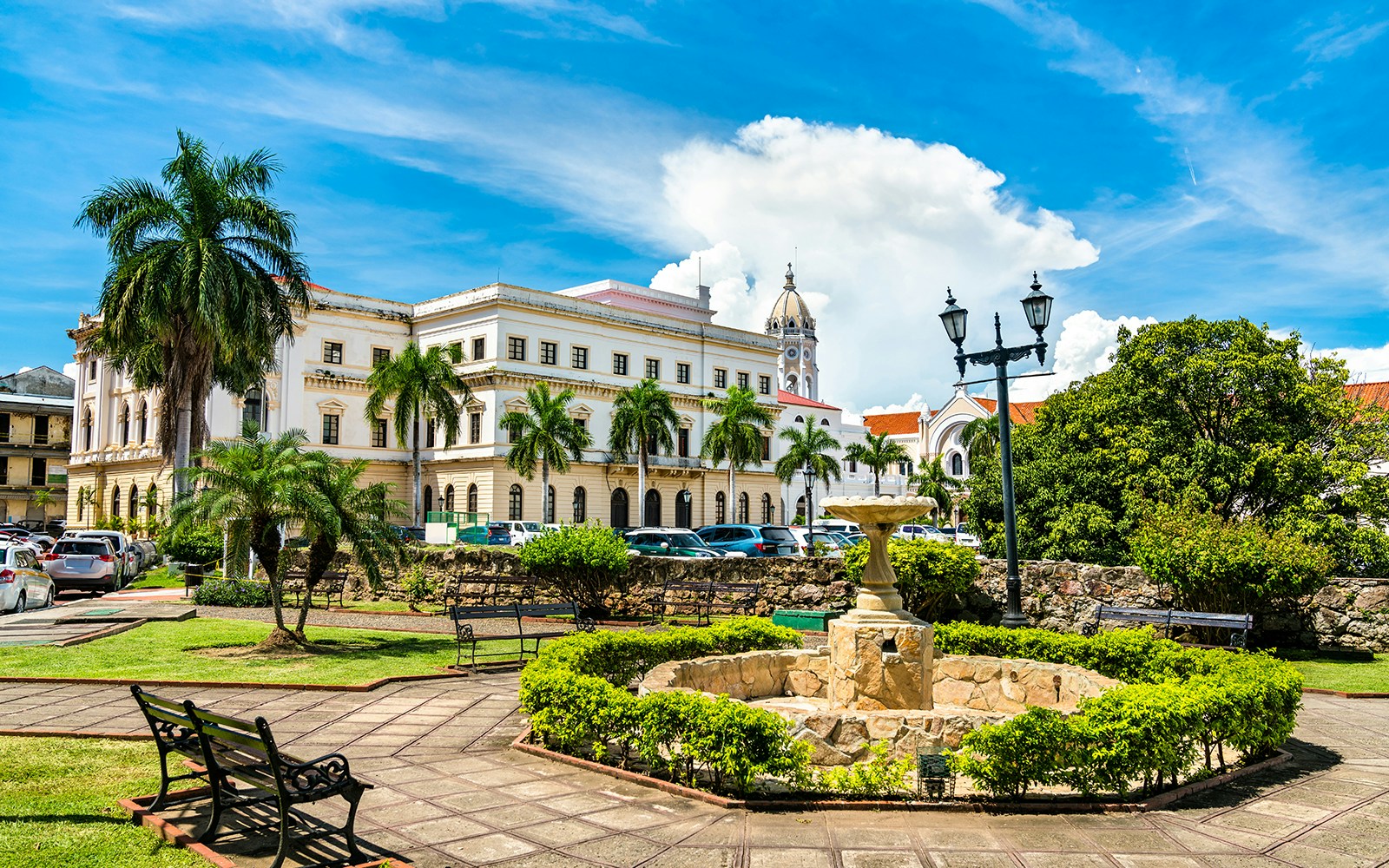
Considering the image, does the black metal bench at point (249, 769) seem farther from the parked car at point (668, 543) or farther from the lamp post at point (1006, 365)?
the parked car at point (668, 543)

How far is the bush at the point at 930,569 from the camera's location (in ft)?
58.2

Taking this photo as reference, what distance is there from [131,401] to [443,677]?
50213 millimetres

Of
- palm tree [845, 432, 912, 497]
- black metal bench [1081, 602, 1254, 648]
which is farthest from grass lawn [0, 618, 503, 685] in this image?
palm tree [845, 432, 912, 497]

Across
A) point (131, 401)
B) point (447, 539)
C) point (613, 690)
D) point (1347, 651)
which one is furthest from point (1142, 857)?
point (131, 401)

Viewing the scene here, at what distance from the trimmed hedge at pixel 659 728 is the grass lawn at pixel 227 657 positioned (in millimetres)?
4018

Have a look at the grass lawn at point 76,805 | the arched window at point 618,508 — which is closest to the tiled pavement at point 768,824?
the grass lawn at point 76,805

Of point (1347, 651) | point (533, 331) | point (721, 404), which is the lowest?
point (1347, 651)

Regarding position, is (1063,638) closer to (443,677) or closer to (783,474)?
(443,677)

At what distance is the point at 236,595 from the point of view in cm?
2100

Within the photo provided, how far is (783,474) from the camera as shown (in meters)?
59.8

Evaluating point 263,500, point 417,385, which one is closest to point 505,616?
point 263,500

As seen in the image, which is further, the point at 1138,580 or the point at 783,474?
the point at 783,474

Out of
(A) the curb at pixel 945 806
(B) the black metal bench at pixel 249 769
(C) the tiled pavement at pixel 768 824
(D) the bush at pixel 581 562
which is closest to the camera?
(B) the black metal bench at pixel 249 769

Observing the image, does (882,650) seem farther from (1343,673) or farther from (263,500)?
(263,500)
